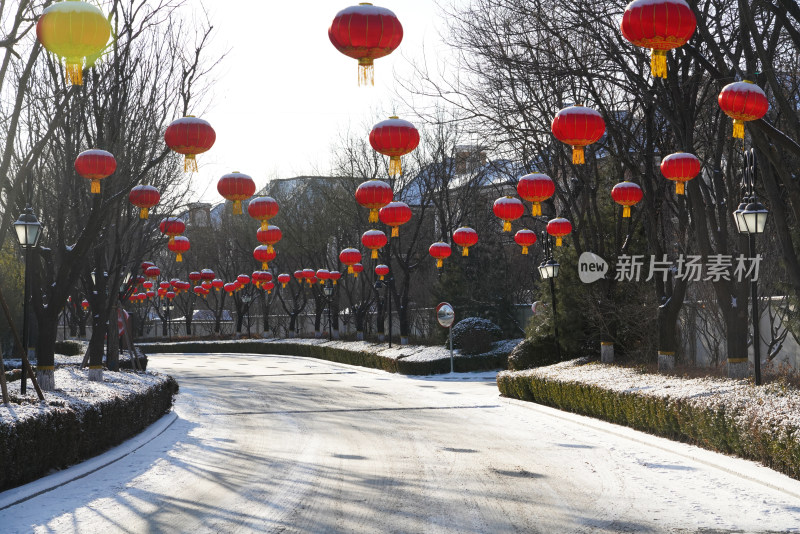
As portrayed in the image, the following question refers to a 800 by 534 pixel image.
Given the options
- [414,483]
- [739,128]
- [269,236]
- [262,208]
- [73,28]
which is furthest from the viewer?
[269,236]

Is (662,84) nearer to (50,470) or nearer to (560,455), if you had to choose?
(560,455)

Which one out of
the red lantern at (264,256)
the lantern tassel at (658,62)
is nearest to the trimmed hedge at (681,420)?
the lantern tassel at (658,62)

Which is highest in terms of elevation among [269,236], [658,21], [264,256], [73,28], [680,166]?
[658,21]

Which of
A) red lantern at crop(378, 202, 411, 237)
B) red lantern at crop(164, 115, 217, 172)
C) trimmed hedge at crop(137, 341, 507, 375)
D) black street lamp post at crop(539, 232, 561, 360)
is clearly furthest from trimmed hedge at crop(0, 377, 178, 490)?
trimmed hedge at crop(137, 341, 507, 375)

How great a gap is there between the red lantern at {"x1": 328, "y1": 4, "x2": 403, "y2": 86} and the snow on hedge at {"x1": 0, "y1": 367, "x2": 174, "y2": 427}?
5.71 m

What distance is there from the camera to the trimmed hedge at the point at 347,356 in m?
31.5

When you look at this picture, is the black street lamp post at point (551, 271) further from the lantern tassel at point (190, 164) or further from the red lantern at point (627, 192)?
the lantern tassel at point (190, 164)

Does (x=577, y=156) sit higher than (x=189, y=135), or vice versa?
(x=189, y=135)

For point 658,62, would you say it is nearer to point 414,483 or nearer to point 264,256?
point 414,483

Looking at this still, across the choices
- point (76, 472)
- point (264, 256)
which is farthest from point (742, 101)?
point (264, 256)

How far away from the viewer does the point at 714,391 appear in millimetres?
12422

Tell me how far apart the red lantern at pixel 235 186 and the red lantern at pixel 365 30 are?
657 centimetres

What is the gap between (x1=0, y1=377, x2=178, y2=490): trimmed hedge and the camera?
9203mm

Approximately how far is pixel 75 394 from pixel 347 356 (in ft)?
90.4
